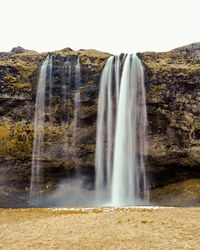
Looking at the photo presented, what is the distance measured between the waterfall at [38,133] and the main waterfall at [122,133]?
927cm

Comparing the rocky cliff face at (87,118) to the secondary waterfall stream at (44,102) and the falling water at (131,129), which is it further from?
the falling water at (131,129)

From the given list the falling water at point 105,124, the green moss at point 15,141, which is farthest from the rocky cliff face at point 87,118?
the falling water at point 105,124

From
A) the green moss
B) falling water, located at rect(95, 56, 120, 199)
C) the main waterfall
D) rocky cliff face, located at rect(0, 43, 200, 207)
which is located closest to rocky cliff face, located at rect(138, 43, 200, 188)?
rocky cliff face, located at rect(0, 43, 200, 207)

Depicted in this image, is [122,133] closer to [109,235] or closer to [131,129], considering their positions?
[131,129]

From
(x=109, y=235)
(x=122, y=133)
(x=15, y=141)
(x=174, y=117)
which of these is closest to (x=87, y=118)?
(x=122, y=133)

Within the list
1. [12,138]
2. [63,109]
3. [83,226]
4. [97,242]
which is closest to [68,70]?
[63,109]

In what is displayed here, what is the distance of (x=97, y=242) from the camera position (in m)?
9.00

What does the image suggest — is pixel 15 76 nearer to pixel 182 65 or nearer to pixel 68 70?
pixel 68 70

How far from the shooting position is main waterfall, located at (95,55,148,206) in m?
28.1

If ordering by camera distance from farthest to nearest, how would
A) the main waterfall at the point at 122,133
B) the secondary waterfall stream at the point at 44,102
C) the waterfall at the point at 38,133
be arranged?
the secondary waterfall stream at the point at 44,102 < the waterfall at the point at 38,133 < the main waterfall at the point at 122,133

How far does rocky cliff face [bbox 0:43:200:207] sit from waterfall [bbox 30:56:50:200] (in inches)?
29.7

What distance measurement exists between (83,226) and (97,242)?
3.32 m

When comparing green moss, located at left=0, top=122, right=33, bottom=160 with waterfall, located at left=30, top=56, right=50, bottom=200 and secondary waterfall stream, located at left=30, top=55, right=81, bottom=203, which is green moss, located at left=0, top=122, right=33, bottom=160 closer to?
waterfall, located at left=30, top=56, right=50, bottom=200

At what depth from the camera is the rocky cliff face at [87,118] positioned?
28266 millimetres
